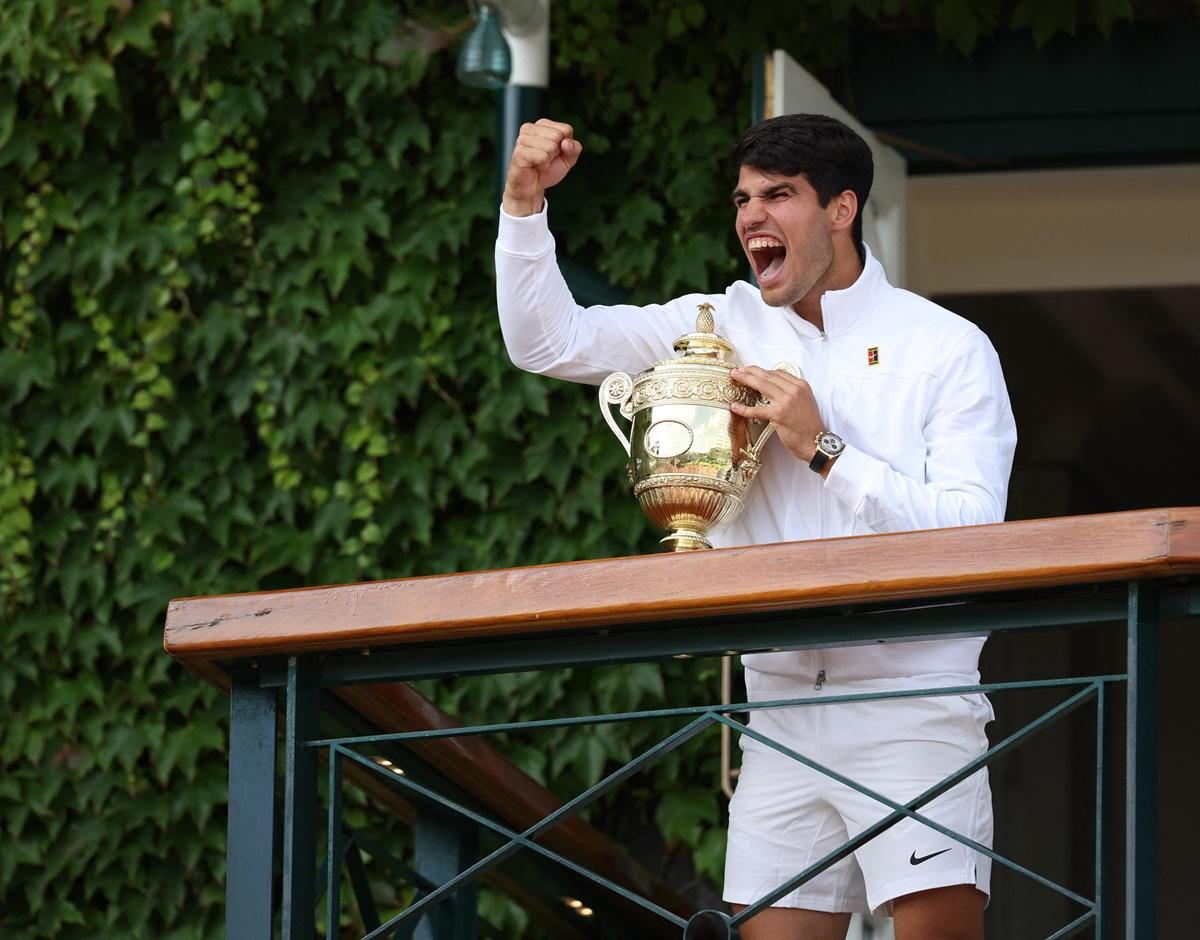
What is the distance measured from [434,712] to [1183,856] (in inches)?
160

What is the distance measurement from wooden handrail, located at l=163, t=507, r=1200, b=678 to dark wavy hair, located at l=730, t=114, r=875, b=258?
732 mm

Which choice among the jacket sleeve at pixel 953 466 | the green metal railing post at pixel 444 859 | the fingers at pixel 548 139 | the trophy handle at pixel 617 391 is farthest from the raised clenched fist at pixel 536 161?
the green metal railing post at pixel 444 859

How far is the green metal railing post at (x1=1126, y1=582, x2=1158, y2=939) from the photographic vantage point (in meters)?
1.65

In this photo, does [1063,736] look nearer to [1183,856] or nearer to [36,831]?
[1183,856]

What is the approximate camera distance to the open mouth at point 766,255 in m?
2.34

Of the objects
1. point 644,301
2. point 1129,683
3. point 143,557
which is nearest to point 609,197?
point 644,301

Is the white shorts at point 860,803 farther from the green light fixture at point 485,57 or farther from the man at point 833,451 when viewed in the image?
the green light fixture at point 485,57

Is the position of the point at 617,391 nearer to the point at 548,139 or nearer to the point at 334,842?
the point at 548,139

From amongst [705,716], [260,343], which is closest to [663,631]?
[705,716]

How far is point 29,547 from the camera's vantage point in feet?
13.0

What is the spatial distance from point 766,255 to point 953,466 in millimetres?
365

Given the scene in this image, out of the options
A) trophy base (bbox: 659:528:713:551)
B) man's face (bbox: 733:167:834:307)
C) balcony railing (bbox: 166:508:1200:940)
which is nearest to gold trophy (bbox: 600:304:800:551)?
trophy base (bbox: 659:528:713:551)

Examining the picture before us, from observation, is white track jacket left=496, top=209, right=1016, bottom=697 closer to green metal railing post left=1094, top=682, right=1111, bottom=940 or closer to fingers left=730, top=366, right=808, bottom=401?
fingers left=730, top=366, right=808, bottom=401

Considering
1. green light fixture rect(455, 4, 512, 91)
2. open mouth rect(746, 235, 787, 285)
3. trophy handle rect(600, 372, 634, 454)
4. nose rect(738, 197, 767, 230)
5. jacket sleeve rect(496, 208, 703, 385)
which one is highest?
green light fixture rect(455, 4, 512, 91)
